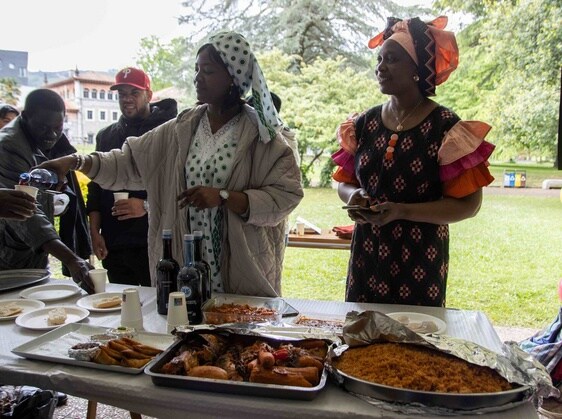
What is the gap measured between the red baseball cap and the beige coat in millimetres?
930

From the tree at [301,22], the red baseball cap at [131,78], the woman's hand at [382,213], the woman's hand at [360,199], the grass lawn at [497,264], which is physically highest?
the tree at [301,22]

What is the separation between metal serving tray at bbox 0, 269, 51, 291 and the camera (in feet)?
6.02

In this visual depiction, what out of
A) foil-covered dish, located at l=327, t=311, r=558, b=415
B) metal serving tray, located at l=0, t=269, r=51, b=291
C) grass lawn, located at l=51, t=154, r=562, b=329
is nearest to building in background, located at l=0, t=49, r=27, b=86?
grass lawn, located at l=51, t=154, r=562, b=329

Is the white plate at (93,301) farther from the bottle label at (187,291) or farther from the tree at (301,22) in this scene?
the tree at (301,22)

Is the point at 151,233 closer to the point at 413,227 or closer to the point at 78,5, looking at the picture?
the point at 413,227

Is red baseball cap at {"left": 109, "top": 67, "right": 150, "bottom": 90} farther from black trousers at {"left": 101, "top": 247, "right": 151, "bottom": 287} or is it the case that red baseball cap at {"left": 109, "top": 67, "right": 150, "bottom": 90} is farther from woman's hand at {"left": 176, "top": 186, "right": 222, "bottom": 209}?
woman's hand at {"left": 176, "top": 186, "right": 222, "bottom": 209}

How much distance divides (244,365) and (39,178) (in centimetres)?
118

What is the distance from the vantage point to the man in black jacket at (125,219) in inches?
101

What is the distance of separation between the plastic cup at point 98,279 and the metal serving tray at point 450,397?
114cm

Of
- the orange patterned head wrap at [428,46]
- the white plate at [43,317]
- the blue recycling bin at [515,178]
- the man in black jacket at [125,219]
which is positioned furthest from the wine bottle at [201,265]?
the blue recycling bin at [515,178]

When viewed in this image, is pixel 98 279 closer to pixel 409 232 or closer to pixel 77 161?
pixel 77 161

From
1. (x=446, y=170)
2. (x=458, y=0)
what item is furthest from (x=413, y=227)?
(x=458, y=0)

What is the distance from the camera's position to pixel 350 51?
23.0ft

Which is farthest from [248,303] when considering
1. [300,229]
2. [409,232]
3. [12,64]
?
[12,64]
